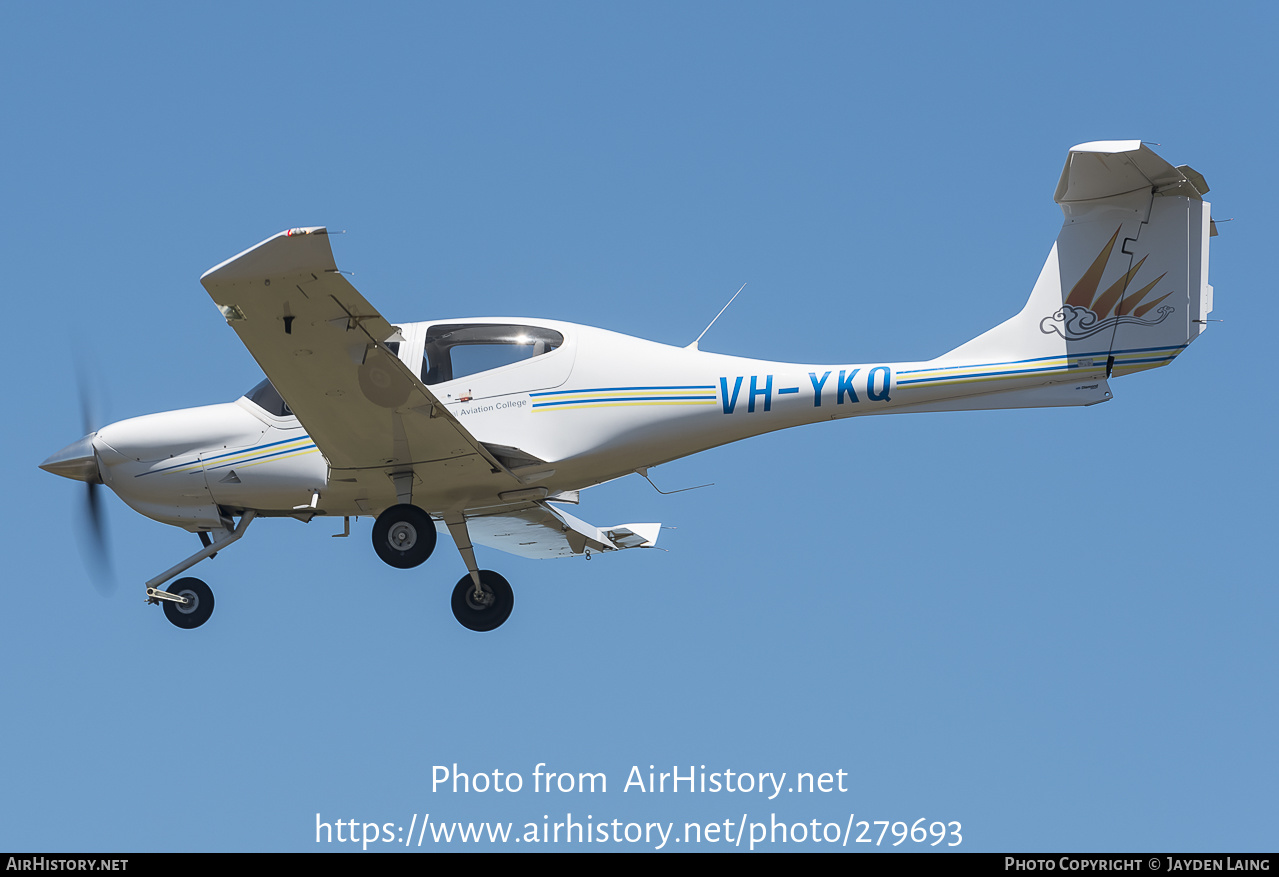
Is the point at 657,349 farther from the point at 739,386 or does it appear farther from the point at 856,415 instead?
the point at 856,415

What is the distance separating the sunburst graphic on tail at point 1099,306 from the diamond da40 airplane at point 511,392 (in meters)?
0.02

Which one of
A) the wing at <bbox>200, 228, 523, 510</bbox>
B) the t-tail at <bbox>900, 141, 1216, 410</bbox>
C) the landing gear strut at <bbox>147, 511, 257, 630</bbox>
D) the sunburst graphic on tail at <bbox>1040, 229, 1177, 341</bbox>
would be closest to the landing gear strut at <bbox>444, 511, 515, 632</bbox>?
the wing at <bbox>200, 228, 523, 510</bbox>

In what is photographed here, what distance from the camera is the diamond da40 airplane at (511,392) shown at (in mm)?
10812

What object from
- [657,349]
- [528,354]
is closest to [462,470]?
[528,354]

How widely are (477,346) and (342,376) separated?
59.7 inches

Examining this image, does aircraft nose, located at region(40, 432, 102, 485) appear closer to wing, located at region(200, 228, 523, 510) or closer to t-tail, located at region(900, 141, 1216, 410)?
wing, located at region(200, 228, 523, 510)

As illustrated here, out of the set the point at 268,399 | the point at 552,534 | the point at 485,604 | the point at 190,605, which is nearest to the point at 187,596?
the point at 190,605

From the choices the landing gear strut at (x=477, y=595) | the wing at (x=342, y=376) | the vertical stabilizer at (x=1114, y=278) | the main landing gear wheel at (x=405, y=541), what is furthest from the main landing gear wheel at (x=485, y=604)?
the vertical stabilizer at (x=1114, y=278)

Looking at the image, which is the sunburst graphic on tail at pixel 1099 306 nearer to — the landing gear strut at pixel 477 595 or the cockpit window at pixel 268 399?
the landing gear strut at pixel 477 595

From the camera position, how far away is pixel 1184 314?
1102cm

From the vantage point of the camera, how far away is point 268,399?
492 inches

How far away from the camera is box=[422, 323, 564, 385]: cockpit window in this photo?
11805mm

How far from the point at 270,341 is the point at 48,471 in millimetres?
4158

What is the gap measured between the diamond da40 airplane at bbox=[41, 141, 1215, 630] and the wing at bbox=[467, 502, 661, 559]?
4.29 ft
